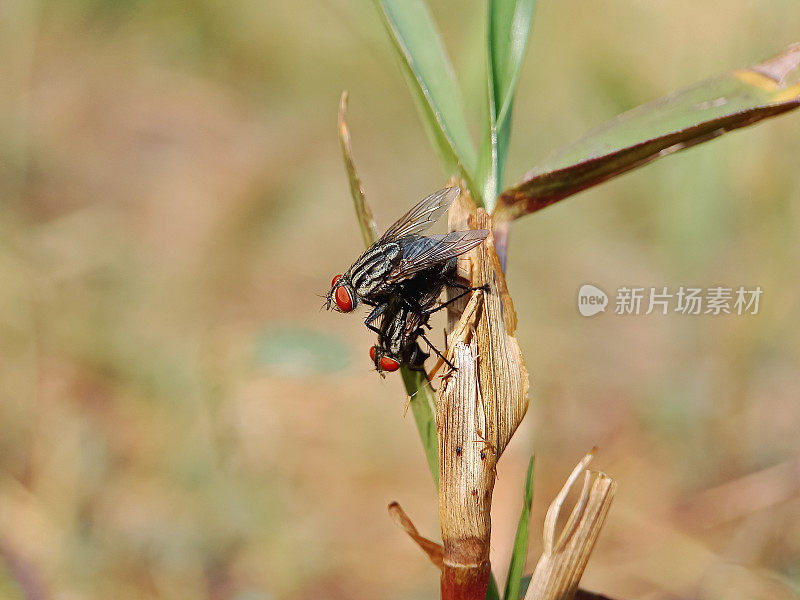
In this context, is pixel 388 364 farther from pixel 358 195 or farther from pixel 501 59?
pixel 501 59

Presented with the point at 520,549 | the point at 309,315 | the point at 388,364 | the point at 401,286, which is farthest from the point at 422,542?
the point at 309,315

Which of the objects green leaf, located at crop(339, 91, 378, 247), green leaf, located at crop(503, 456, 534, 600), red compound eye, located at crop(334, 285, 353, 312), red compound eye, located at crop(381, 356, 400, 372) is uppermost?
green leaf, located at crop(339, 91, 378, 247)

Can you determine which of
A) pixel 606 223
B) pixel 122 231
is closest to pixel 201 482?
pixel 122 231

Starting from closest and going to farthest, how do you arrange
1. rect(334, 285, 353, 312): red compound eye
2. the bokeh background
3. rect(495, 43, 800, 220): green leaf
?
rect(495, 43, 800, 220): green leaf → rect(334, 285, 353, 312): red compound eye → the bokeh background

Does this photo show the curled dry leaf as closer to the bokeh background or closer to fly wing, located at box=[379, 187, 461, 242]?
fly wing, located at box=[379, 187, 461, 242]

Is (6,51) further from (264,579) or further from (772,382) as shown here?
(772,382)

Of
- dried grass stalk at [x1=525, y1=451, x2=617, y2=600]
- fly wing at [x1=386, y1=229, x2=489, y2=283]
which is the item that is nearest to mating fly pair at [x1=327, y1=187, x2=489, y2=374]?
fly wing at [x1=386, y1=229, x2=489, y2=283]

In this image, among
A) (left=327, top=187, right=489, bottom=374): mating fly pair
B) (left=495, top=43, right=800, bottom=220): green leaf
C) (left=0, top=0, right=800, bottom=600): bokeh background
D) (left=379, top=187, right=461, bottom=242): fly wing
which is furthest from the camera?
(left=0, top=0, right=800, bottom=600): bokeh background
